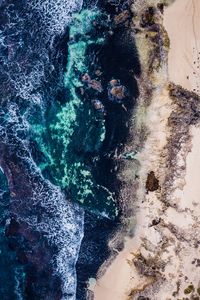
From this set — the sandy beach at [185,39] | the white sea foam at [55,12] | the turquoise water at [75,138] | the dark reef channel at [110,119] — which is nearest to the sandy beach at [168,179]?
the sandy beach at [185,39]

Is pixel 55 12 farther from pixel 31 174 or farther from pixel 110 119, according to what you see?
pixel 31 174

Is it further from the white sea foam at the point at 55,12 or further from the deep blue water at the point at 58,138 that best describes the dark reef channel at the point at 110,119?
the white sea foam at the point at 55,12

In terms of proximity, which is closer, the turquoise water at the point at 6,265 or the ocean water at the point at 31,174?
the ocean water at the point at 31,174

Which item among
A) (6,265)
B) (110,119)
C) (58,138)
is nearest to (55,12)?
(110,119)

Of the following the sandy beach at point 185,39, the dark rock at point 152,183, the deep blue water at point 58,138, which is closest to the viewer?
the sandy beach at point 185,39

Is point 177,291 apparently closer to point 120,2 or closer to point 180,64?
point 180,64

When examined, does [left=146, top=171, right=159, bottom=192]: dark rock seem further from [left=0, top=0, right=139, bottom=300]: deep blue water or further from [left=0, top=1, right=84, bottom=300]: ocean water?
[left=0, top=1, right=84, bottom=300]: ocean water

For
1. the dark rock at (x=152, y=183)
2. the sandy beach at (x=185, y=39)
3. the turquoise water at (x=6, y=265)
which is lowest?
the turquoise water at (x=6, y=265)

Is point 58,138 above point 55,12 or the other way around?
the other way around

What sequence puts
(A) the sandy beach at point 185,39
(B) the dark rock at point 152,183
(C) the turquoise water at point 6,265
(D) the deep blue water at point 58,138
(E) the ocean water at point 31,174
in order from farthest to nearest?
(C) the turquoise water at point 6,265
(E) the ocean water at point 31,174
(D) the deep blue water at point 58,138
(B) the dark rock at point 152,183
(A) the sandy beach at point 185,39
